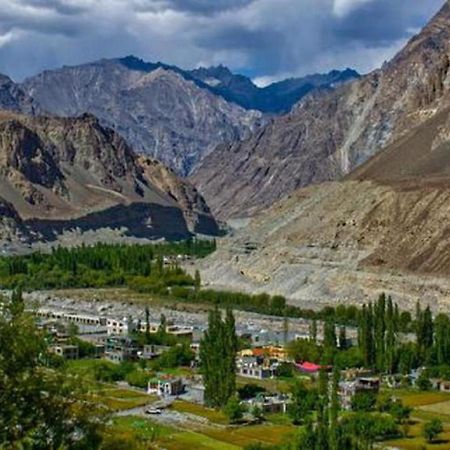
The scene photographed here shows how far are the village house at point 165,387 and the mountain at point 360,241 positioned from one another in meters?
40.1

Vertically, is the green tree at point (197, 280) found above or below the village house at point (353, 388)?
above

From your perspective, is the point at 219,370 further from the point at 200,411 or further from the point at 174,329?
the point at 174,329

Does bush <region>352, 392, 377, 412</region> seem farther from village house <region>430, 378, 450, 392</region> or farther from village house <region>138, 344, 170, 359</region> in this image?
village house <region>138, 344, 170, 359</region>

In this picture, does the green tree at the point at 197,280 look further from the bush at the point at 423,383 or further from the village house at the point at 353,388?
the village house at the point at 353,388

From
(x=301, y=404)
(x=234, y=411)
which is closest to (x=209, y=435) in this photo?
(x=234, y=411)

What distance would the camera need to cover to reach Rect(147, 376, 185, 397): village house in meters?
65.5

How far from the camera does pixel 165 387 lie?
217ft

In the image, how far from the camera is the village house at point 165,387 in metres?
65.5

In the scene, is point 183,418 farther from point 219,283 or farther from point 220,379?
point 219,283

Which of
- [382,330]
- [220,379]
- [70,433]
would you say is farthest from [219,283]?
[70,433]

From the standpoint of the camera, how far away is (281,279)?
397ft

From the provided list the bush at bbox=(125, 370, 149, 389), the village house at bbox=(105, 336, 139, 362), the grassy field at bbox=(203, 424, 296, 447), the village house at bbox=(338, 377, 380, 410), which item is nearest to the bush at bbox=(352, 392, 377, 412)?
the village house at bbox=(338, 377, 380, 410)

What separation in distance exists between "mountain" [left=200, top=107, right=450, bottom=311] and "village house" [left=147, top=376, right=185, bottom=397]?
40.1 meters

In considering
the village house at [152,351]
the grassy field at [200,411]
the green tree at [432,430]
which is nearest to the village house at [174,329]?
the village house at [152,351]
